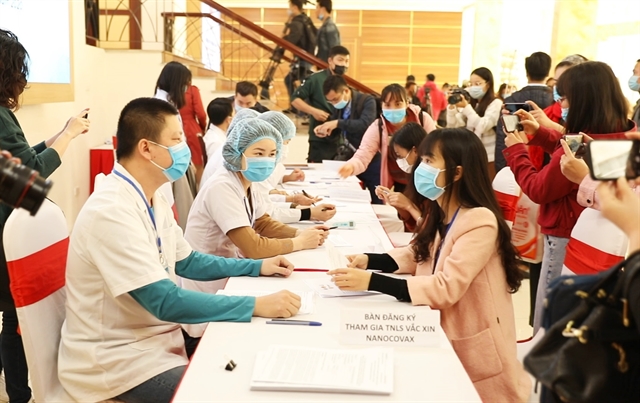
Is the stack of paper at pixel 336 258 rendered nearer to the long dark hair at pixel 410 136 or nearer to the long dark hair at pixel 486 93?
the long dark hair at pixel 410 136

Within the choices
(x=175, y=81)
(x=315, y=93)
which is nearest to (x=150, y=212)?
(x=175, y=81)

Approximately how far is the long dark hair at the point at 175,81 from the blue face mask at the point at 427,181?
116 inches

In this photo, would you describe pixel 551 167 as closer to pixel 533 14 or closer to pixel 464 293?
pixel 464 293

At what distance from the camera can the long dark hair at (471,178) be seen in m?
1.79

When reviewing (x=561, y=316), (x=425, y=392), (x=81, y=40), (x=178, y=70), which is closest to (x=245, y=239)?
(x=425, y=392)

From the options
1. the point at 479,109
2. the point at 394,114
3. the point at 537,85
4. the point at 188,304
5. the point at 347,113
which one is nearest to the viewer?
the point at 188,304

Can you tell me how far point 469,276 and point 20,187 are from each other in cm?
120

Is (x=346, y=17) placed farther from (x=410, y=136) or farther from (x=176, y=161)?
(x=176, y=161)

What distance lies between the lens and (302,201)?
3.43 meters

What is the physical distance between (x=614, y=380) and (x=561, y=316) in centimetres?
11

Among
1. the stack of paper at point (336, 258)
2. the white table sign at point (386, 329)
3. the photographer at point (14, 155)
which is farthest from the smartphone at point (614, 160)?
the photographer at point (14, 155)

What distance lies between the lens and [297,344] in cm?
148

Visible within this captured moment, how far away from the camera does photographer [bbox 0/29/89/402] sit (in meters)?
2.17

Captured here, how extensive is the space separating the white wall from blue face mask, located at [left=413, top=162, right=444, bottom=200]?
9.36ft
